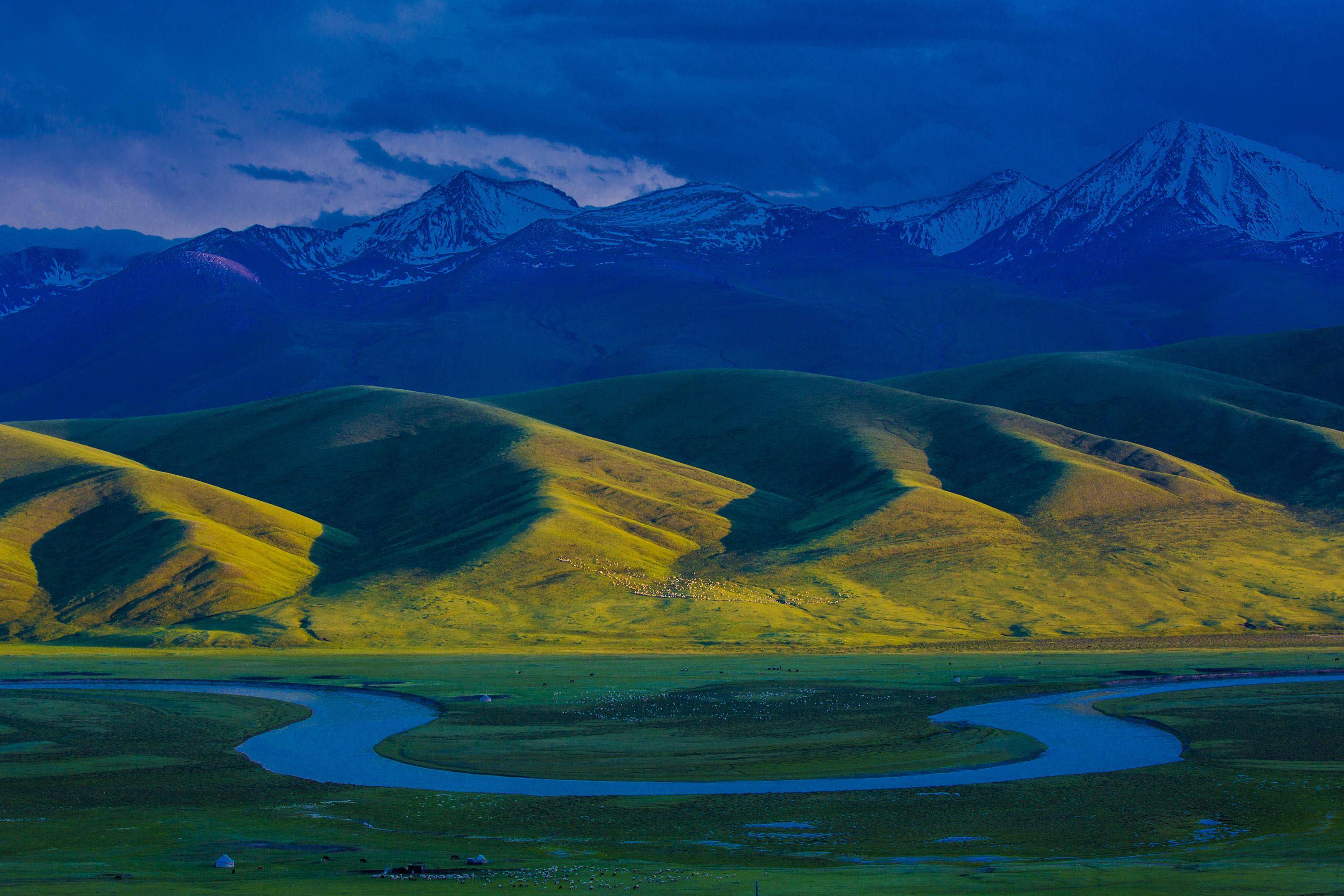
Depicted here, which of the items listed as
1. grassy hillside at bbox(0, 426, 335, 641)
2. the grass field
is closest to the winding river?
the grass field

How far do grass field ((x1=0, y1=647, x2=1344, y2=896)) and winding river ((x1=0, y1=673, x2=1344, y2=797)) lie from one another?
197 cm

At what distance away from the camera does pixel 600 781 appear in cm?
6353

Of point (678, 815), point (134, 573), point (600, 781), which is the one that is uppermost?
point (134, 573)

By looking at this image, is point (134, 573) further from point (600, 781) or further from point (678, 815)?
point (678, 815)

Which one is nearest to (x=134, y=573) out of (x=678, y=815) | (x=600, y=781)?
(x=600, y=781)

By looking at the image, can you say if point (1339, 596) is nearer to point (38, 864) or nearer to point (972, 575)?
point (972, 575)

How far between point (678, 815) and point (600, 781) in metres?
9.32

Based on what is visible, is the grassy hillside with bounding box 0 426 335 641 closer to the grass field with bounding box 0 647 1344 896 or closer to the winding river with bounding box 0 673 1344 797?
the winding river with bounding box 0 673 1344 797

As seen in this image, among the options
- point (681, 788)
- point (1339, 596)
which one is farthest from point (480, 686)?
point (1339, 596)

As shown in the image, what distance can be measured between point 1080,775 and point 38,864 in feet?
142

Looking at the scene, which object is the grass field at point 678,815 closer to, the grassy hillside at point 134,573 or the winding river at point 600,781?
the winding river at point 600,781

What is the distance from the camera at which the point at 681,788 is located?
61125mm

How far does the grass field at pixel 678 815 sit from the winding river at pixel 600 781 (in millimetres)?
1970

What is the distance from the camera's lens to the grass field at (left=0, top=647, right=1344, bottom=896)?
4297 centimetres
